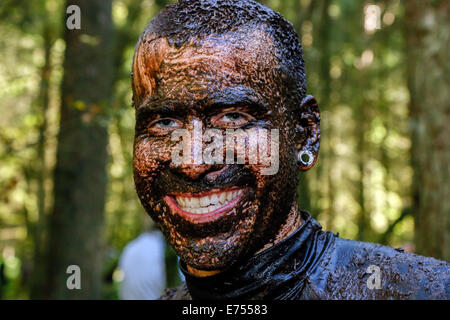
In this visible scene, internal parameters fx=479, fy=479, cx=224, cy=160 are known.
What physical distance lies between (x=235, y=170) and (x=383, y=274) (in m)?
0.83

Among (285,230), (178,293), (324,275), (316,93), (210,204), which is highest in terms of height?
(316,93)

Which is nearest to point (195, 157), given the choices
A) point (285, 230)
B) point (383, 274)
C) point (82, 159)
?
point (285, 230)

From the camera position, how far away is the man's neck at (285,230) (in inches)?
90.8

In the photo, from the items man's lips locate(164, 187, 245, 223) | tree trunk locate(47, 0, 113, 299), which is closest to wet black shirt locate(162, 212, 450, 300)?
man's lips locate(164, 187, 245, 223)

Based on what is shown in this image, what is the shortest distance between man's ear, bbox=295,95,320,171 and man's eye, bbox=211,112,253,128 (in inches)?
13.7

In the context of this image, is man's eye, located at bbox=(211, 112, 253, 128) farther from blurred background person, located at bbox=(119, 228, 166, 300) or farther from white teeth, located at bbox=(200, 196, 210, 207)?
blurred background person, located at bbox=(119, 228, 166, 300)

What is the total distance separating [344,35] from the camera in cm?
1123

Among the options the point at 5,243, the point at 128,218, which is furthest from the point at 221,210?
the point at 5,243

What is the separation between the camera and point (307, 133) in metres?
2.50

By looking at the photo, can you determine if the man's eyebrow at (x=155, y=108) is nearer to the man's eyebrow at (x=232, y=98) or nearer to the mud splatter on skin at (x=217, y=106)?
the mud splatter on skin at (x=217, y=106)

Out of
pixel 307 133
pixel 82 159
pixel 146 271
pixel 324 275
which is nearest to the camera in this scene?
pixel 324 275

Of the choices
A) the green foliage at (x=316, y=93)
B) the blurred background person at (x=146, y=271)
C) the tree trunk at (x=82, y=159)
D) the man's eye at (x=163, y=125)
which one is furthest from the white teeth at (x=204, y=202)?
the green foliage at (x=316, y=93)

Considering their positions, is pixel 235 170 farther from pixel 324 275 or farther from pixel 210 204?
pixel 324 275
